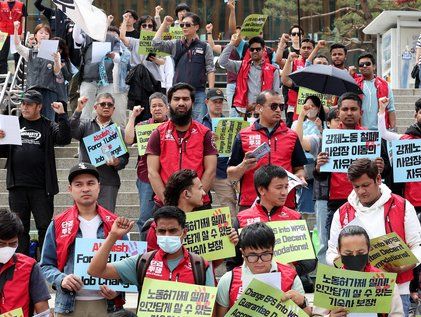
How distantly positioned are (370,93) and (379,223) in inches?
193

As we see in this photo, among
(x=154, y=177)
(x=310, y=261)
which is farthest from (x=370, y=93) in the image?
(x=310, y=261)

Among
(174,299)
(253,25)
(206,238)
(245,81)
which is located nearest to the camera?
(174,299)

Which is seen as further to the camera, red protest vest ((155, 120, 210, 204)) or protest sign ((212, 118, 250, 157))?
protest sign ((212, 118, 250, 157))

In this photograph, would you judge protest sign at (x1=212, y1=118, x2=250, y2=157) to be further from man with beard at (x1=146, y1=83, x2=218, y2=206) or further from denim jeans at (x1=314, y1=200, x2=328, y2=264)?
man with beard at (x1=146, y1=83, x2=218, y2=206)

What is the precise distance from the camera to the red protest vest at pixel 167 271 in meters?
8.07

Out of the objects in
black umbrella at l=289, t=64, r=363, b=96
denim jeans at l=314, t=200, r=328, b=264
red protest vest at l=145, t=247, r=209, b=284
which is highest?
black umbrella at l=289, t=64, r=363, b=96

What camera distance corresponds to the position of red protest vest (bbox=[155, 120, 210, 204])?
1048 centimetres

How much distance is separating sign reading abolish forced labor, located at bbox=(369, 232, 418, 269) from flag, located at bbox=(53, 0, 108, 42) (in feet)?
25.2

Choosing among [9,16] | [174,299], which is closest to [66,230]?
[174,299]

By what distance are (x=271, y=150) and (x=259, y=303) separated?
307 cm

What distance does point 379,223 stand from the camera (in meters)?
9.13

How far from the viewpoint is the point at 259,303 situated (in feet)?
25.0

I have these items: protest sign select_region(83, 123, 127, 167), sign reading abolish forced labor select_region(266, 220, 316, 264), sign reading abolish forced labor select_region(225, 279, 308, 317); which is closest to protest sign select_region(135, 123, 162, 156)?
protest sign select_region(83, 123, 127, 167)

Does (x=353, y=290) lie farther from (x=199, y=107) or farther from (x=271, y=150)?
(x=199, y=107)
